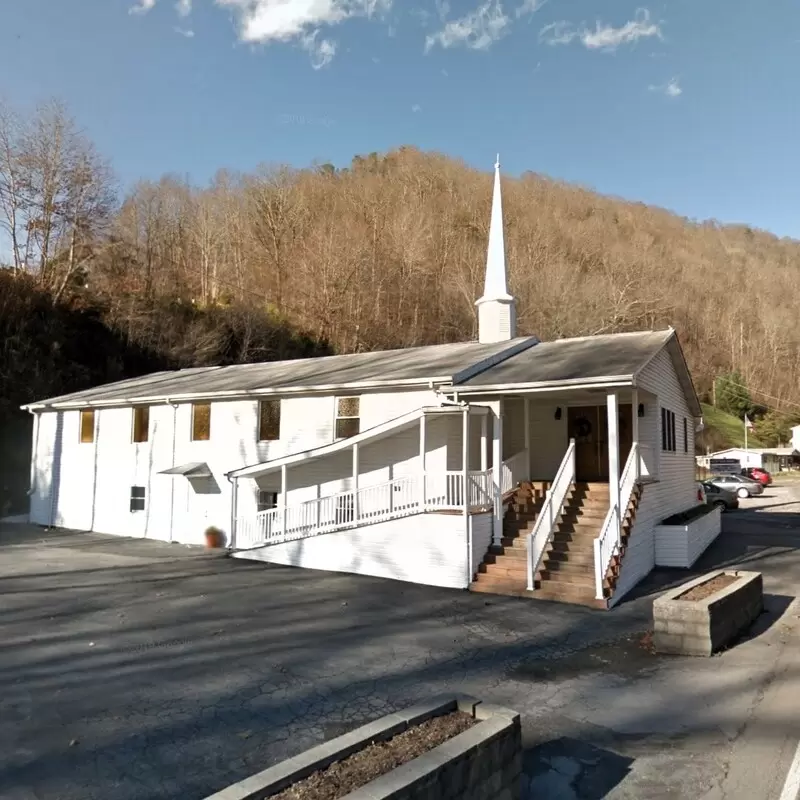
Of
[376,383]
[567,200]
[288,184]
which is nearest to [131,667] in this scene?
[376,383]

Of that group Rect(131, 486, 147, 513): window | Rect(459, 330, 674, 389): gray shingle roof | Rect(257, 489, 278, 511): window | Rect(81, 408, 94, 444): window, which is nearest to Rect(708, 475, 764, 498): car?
Rect(459, 330, 674, 389): gray shingle roof

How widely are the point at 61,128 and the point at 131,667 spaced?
27.4 metres

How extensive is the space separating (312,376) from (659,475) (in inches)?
330

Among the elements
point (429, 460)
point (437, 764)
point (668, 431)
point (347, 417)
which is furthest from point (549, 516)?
point (437, 764)

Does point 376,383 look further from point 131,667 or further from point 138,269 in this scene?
point 138,269

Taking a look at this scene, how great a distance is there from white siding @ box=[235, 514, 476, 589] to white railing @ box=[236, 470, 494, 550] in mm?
189

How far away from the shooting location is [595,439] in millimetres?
14227

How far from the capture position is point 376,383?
1348 centimetres

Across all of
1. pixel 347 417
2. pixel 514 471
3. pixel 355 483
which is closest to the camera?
pixel 355 483

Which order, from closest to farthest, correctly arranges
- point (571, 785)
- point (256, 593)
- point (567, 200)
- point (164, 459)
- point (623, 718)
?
point (571, 785), point (623, 718), point (256, 593), point (164, 459), point (567, 200)

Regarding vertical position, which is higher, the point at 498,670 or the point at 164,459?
the point at 164,459

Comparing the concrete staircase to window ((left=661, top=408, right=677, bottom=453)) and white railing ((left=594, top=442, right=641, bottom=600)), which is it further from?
window ((left=661, top=408, right=677, bottom=453))

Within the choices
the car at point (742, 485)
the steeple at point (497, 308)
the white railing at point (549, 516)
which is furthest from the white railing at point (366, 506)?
the car at point (742, 485)

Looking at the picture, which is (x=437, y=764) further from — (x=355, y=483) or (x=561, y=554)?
(x=355, y=483)
